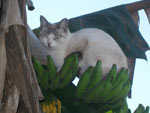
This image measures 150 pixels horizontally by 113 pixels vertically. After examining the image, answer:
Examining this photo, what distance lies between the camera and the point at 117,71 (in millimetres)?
2020

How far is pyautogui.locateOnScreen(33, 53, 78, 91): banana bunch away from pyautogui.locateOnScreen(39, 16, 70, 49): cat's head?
325mm

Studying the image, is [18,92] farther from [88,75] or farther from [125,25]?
[125,25]

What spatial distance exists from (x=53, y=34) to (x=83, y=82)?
49cm

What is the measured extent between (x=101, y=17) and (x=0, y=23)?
1.42m

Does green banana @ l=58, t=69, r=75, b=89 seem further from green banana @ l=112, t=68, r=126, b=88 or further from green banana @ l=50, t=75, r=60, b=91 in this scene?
green banana @ l=112, t=68, r=126, b=88

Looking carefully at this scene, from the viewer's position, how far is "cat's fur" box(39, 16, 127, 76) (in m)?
2.09

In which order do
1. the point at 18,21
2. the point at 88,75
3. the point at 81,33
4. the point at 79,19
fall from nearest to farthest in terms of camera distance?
the point at 18,21 < the point at 88,75 < the point at 81,33 < the point at 79,19

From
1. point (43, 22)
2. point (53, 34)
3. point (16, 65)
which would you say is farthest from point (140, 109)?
point (16, 65)

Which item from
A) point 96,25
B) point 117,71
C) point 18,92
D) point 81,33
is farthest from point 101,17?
point 18,92

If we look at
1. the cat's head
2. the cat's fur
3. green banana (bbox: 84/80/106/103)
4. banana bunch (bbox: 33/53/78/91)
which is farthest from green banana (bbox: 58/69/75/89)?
the cat's head

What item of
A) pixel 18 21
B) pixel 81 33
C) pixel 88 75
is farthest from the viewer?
pixel 81 33

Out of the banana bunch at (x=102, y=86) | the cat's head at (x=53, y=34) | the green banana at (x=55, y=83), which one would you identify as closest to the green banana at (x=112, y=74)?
the banana bunch at (x=102, y=86)

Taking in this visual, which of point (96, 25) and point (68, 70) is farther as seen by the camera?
point (96, 25)

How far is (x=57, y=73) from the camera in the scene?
6.06ft
